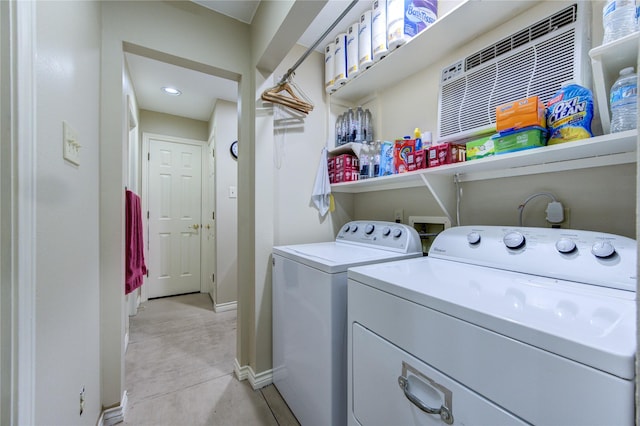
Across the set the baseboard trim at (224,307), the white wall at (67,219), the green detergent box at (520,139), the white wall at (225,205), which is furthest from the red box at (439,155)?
the baseboard trim at (224,307)

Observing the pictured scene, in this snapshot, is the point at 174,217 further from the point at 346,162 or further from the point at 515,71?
the point at 515,71

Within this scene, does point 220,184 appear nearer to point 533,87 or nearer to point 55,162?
point 55,162

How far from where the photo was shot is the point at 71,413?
939 mm

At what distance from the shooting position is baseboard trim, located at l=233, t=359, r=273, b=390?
1658 millimetres

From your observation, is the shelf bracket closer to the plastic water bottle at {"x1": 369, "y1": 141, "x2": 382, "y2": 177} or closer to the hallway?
the plastic water bottle at {"x1": 369, "y1": 141, "x2": 382, "y2": 177}

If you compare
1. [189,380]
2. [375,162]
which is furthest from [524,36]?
[189,380]

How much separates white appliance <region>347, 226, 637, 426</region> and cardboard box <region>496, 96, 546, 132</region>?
1.33ft

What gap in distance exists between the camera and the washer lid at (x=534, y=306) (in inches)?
17.1

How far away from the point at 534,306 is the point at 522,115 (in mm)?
714

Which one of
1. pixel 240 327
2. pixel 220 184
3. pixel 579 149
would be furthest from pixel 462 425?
pixel 220 184

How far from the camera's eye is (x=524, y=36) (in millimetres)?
1110

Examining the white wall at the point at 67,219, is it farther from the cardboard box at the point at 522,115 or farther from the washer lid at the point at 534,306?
the cardboard box at the point at 522,115

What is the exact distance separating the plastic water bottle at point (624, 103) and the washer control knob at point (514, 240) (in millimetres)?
420

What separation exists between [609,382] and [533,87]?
113cm
